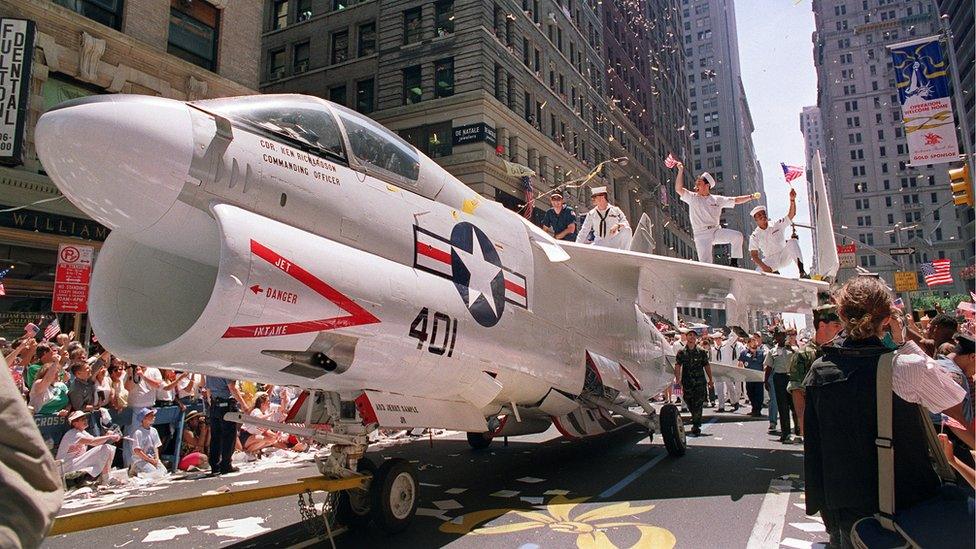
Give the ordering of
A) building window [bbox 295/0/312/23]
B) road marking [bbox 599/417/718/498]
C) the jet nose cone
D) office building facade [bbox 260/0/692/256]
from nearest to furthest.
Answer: the jet nose cone < road marking [bbox 599/417/718/498] < office building facade [bbox 260/0/692/256] < building window [bbox 295/0/312/23]

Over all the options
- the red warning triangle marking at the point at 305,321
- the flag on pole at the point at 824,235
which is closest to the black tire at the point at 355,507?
the red warning triangle marking at the point at 305,321

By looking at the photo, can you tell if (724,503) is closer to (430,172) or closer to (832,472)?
(832,472)

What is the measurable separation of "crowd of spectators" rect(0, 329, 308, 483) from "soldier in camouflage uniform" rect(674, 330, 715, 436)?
8286 mm

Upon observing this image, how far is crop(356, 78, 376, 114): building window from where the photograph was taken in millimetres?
34812

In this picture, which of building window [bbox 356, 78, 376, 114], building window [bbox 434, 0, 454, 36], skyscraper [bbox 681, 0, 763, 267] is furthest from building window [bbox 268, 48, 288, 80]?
skyscraper [bbox 681, 0, 763, 267]

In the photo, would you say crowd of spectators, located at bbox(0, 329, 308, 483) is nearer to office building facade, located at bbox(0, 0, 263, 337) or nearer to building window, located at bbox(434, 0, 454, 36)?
office building facade, located at bbox(0, 0, 263, 337)

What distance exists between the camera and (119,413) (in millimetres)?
9008

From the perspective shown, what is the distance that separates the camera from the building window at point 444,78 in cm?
Result: 3225

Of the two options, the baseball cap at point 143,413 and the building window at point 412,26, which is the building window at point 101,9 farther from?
the building window at point 412,26

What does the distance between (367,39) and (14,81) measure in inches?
929

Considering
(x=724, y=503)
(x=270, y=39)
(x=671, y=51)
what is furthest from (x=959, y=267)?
(x=724, y=503)

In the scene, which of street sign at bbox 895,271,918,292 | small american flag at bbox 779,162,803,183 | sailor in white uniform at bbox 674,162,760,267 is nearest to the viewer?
small american flag at bbox 779,162,803,183

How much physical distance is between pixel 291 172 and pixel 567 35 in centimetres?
4300

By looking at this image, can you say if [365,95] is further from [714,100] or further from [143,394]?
[714,100]
